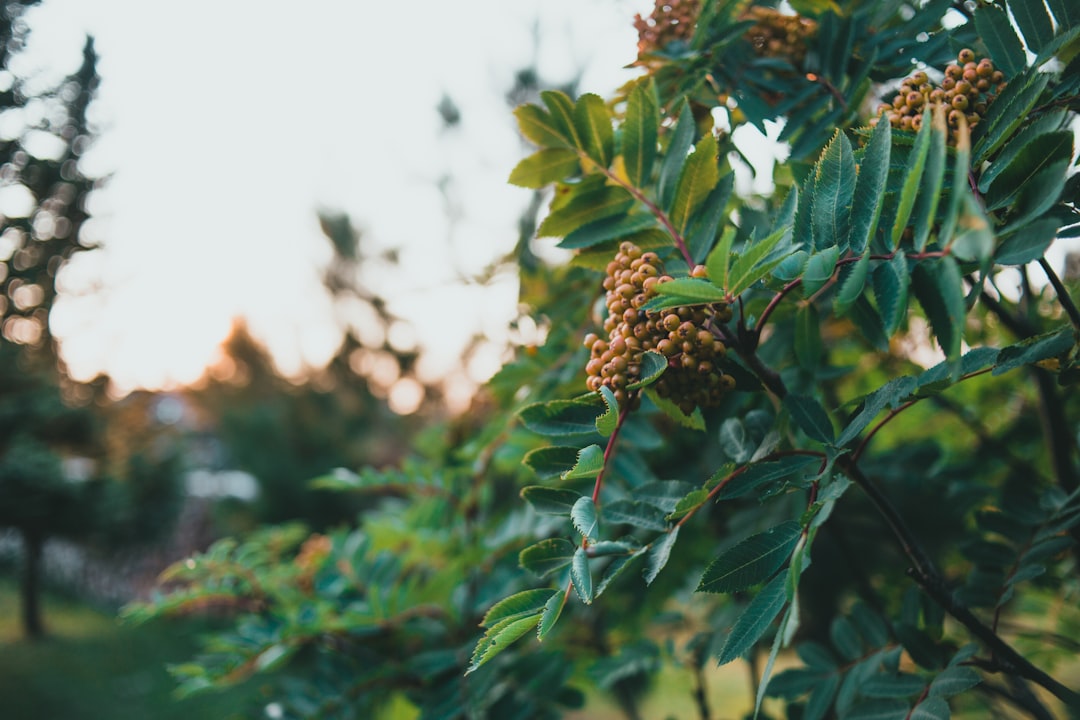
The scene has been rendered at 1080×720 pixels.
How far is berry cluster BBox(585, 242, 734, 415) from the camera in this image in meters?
0.66

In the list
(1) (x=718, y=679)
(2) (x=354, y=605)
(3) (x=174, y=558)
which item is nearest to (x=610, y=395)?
(2) (x=354, y=605)

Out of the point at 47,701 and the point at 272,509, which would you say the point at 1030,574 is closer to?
the point at 47,701

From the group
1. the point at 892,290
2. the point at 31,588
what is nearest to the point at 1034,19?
the point at 892,290

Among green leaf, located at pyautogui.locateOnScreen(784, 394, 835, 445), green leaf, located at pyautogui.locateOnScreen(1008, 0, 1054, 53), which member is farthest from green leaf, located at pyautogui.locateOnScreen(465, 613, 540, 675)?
green leaf, located at pyautogui.locateOnScreen(1008, 0, 1054, 53)

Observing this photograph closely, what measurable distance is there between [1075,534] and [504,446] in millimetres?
956

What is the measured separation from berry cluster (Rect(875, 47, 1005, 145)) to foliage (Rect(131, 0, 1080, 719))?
0.4 inches

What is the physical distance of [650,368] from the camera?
66cm

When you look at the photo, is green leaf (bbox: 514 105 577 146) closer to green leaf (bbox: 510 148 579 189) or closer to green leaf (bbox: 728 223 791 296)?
green leaf (bbox: 510 148 579 189)

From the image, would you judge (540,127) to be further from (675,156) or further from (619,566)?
(619,566)

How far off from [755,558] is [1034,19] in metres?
0.65

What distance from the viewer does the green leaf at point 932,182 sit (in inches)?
21.3

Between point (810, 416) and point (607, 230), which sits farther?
point (607, 230)

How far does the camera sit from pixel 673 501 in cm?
73

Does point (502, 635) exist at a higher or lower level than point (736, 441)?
lower
